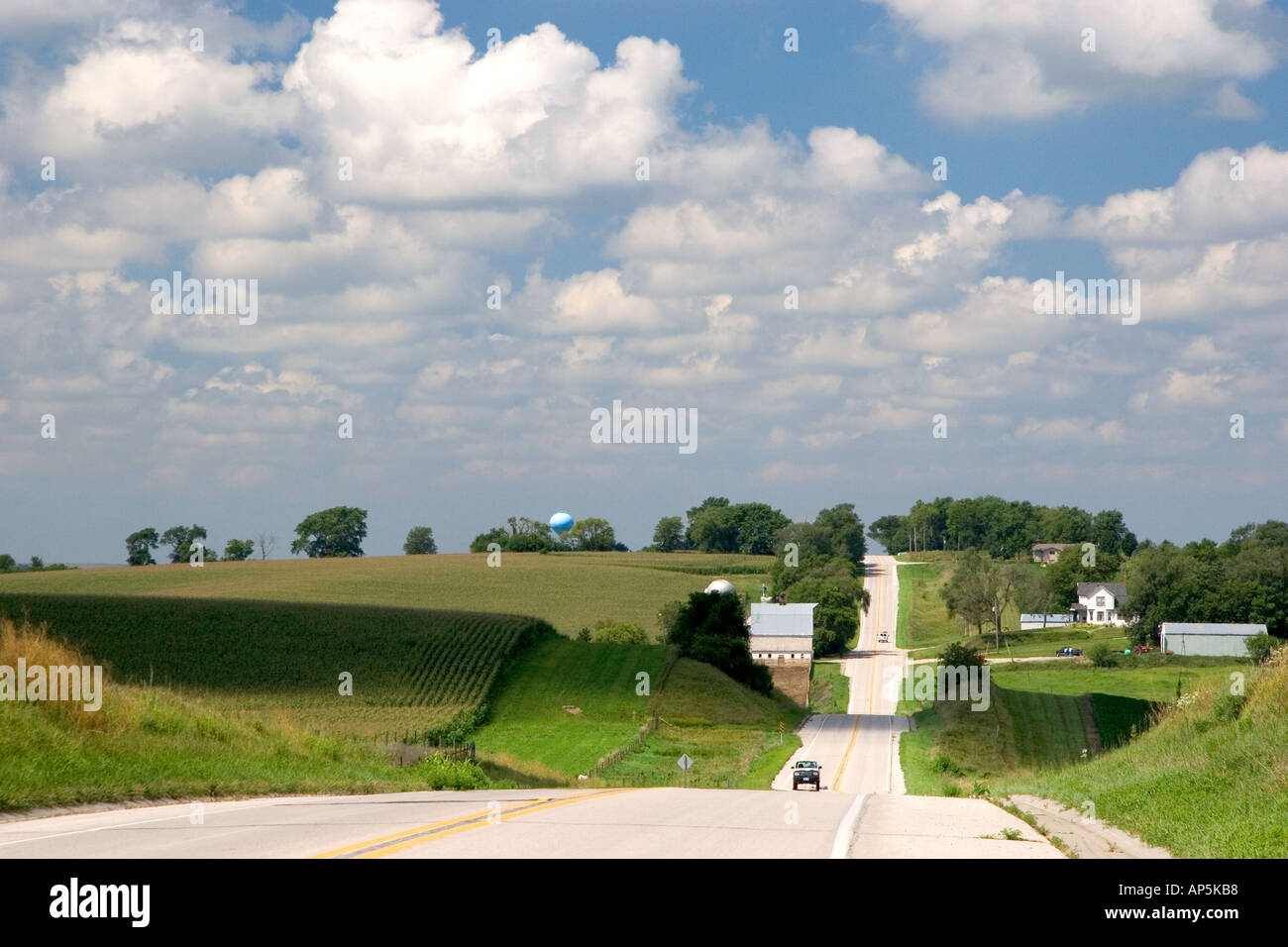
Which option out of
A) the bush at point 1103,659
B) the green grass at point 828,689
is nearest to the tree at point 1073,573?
the bush at point 1103,659

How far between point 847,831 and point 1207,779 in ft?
20.1

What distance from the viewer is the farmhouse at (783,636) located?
106881 mm

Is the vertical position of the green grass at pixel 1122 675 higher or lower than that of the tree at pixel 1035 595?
lower

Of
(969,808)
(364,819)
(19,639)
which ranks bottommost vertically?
(969,808)

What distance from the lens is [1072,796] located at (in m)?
20.1

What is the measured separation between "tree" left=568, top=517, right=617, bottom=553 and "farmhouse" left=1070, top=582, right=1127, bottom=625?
7468cm

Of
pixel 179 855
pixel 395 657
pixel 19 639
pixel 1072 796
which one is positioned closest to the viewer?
pixel 179 855

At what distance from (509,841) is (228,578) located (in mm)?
113956

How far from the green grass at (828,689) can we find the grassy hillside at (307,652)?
21475mm

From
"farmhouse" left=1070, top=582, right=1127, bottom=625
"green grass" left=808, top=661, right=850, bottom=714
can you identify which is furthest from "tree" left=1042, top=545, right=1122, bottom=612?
"green grass" left=808, top=661, right=850, bottom=714

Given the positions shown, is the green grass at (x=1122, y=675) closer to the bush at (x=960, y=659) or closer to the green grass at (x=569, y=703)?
the bush at (x=960, y=659)
